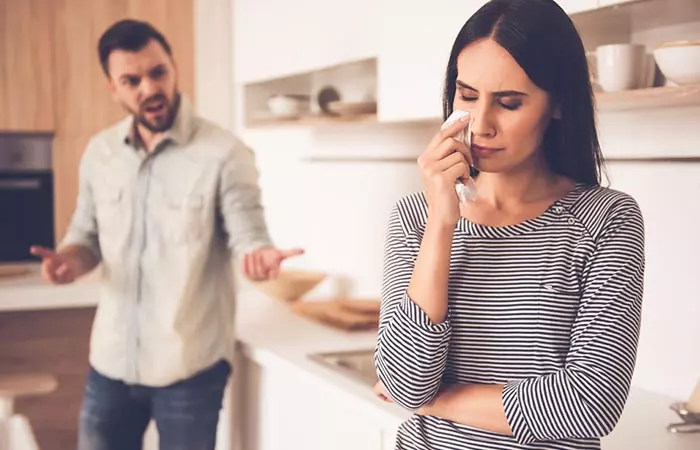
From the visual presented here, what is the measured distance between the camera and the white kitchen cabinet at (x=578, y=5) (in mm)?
1461

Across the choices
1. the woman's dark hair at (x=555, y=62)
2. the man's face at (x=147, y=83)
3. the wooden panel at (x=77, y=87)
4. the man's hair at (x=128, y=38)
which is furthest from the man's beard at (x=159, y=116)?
the wooden panel at (x=77, y=87)

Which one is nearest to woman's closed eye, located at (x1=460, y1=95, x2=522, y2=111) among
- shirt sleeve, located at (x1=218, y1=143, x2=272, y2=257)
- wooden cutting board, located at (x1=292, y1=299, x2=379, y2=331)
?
shirt sleeve, located at (x1=218, y1=143, x2=272, y2=257)

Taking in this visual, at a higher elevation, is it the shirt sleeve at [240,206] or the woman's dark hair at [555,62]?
the woman's dark hair at [555,62]

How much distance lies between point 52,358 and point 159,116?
1458 mm

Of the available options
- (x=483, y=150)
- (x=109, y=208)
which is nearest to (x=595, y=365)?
(x=483, y=150)

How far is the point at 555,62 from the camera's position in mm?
1044

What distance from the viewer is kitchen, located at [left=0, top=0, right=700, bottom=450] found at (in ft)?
5.53

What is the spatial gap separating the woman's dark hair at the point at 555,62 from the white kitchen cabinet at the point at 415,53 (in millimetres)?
707

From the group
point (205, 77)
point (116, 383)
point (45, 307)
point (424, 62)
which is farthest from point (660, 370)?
point (205, 77)

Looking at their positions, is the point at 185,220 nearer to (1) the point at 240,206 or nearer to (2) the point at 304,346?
(1) the point at 240,206

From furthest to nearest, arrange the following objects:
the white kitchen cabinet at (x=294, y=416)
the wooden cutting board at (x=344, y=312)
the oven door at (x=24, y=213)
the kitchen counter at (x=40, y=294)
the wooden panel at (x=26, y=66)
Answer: the oven door at (x=24, y=213)
the wooden panel at (x=26, y=66)
the kitchen counter at (x=40, y=294)
the wooden cutting board at (x=344, y=312)
the white kitchen cabinet at (x=294, y=416)

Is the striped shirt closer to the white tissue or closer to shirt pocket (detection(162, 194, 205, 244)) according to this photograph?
the white tissue

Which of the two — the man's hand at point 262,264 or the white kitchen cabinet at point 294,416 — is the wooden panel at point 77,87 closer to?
the white kitchen cabinet at point 294,416

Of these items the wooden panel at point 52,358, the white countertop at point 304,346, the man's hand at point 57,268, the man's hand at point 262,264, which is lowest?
the wooden panel at point 52,358
